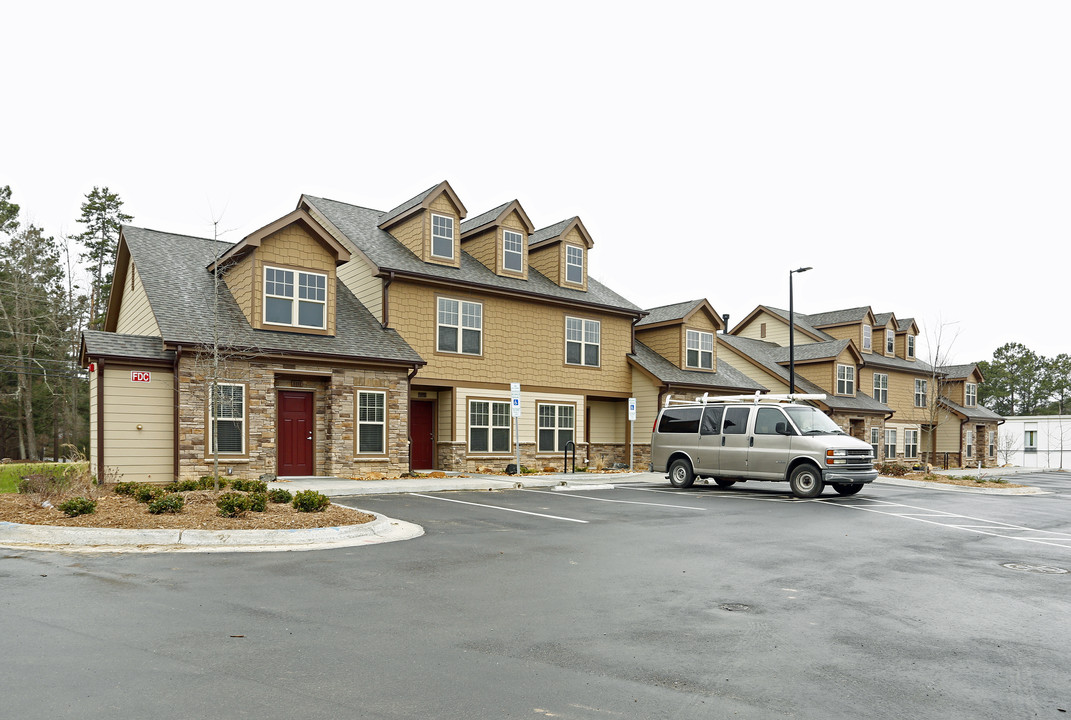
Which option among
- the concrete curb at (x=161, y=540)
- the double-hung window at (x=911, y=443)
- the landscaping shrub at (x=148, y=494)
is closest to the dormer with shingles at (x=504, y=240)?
the landscaping shrub at (x=148, y=494)

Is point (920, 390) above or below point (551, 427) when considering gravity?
above

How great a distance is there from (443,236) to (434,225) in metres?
0.46

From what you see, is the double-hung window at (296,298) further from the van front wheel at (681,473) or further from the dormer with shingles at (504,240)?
the van front wheel at (681,473)

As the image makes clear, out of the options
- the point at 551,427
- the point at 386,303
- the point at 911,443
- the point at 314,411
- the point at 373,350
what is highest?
the point at 386,303

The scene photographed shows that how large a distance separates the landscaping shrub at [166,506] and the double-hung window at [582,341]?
56.8ft

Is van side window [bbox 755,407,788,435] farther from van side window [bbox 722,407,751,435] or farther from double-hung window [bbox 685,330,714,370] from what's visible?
double-hung window [bbox 685,330,714,370]

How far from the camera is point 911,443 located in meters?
44.5

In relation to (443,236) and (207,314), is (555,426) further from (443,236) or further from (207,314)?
(207,314)

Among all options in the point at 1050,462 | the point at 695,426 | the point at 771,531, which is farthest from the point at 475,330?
the point at 1050,462

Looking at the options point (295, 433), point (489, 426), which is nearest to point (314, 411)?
point (295, 433)

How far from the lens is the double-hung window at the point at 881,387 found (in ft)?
140

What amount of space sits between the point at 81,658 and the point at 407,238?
68.5ft

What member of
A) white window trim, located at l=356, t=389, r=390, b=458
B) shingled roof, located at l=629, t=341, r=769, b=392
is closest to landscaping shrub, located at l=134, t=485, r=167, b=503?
white window trim, located at l=356, t=389, r=390, b=458

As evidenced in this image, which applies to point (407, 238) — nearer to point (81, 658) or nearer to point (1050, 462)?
point (81, 658)
